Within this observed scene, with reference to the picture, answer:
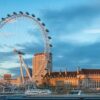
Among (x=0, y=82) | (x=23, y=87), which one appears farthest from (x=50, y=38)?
(x=0, y=82)

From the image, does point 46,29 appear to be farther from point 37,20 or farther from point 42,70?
point 42,70

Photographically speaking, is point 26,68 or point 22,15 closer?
point 22,15

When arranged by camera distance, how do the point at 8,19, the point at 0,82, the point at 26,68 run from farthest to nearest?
the point at 0,82, the point at 26,68, the point at 8,19

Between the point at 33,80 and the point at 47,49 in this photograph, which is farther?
the point at 33,80

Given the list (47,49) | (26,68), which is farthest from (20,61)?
(47,49)

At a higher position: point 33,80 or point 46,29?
point 46,29

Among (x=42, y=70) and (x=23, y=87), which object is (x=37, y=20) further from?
(x=23, y=87)

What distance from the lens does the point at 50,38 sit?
5886 inches

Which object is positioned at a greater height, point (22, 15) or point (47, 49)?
point (22, 15)

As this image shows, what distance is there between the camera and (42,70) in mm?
165750

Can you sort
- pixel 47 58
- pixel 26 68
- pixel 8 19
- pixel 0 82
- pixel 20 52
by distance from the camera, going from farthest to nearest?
pixel 0 82, pixel 26 68, pixel 20 52, pixel 47 58, pixel 8 19

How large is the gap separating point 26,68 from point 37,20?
37493 millimetres

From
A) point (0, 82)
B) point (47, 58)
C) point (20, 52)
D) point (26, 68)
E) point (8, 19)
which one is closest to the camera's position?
point (8, 19)

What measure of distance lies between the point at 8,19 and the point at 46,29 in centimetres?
1238
